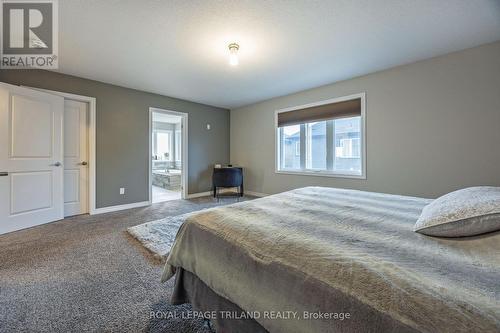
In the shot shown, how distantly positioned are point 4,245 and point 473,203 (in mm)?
4229

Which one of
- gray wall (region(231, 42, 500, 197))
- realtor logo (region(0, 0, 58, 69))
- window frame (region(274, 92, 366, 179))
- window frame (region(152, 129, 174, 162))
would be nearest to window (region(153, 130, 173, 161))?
window frame (region(152, 129, 174, 162))

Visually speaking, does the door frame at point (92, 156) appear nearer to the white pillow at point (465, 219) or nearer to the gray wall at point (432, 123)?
the gray wall at point (432, 123)

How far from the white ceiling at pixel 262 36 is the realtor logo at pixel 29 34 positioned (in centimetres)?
10

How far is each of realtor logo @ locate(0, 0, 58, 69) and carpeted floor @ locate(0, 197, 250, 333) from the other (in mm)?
2367

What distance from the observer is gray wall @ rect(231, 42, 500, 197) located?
2592 millimetres

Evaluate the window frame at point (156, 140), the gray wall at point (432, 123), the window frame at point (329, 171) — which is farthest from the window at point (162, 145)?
the gray wall at point (432, 123)

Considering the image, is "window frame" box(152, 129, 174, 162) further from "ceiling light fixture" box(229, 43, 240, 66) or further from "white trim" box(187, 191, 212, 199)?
"ceiling light fixture" box(229, 43, 240, 66)

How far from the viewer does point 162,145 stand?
29.7 feet

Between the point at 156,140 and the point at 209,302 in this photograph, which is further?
the point at 156,140

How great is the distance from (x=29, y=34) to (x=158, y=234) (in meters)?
2.73

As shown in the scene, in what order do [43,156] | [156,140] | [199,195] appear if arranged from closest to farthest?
[43,156] < [199,195] < [156,140]

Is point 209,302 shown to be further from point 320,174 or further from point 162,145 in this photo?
point 162,145

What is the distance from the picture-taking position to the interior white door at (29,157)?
2.79 metres

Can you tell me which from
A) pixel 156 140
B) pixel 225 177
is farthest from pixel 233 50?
pixel 156 140
